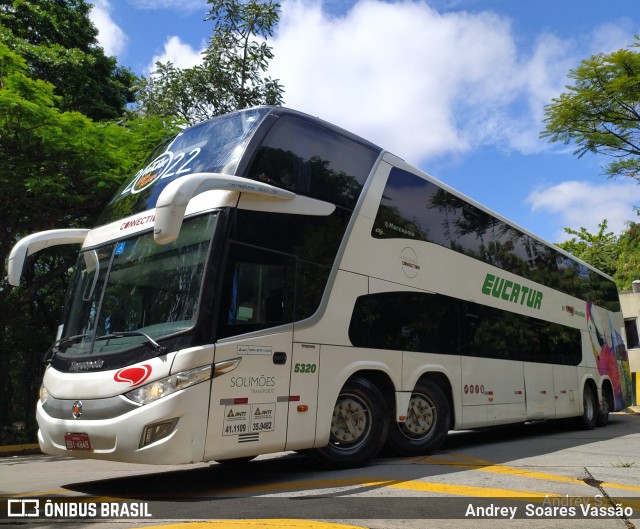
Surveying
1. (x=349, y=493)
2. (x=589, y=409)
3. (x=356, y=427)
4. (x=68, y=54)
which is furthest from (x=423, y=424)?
(x=68, y=54)

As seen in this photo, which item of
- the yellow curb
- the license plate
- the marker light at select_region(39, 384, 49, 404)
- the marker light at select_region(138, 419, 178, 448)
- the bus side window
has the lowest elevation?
the yellow curb

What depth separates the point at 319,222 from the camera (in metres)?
6.96

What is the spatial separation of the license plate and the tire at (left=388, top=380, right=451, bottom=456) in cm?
406

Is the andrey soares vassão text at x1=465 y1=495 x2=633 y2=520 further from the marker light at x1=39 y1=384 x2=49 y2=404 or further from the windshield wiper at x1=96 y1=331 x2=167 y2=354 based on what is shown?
the marker light at x1=39 y1=384 x2=49 y2=404

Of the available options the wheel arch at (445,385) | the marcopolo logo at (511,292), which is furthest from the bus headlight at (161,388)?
the marcopolo logo at (511,292)

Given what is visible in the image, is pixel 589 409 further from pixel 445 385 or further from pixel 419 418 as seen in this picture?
pixel 419 418

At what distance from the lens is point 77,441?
5582mm

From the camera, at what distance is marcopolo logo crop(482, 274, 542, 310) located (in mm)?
10203

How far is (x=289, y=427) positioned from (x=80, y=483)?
2786mm

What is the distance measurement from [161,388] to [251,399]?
962 millimetres

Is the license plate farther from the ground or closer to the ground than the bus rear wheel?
closer to the ground

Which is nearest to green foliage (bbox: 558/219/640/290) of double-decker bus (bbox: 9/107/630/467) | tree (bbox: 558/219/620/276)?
tree (bbox: 558/219/620/276)

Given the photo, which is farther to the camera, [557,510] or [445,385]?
[445,385]

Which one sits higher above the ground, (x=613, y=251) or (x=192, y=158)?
(x=613, y=251)
